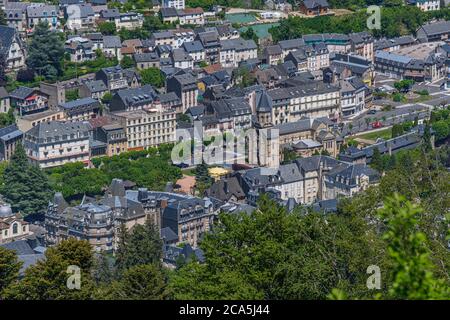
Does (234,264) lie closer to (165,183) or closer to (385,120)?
(165,183)

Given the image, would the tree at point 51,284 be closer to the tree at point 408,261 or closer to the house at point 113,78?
the tree at point 408,261

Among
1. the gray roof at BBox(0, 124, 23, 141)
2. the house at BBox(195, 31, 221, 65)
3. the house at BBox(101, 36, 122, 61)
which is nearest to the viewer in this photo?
the gray roof at BBox(0, 124, 23, 141)

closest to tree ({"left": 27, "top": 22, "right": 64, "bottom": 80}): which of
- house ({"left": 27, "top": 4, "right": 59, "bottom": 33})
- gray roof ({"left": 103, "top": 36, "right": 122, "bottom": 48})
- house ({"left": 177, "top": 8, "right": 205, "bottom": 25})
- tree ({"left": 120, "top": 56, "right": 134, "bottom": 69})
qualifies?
tree ({"left": 120, "top": 56, "right": 134, "bottom": 69})

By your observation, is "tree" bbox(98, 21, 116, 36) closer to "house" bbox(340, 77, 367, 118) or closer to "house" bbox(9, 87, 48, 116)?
"house" bbox(9, 87, 48, 116)

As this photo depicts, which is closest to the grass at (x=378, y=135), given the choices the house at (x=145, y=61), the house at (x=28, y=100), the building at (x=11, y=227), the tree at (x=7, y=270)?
the house at (x=145, y=61)

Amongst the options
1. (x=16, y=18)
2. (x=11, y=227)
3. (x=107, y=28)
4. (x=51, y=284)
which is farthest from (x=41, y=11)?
(x=51, y=284)
